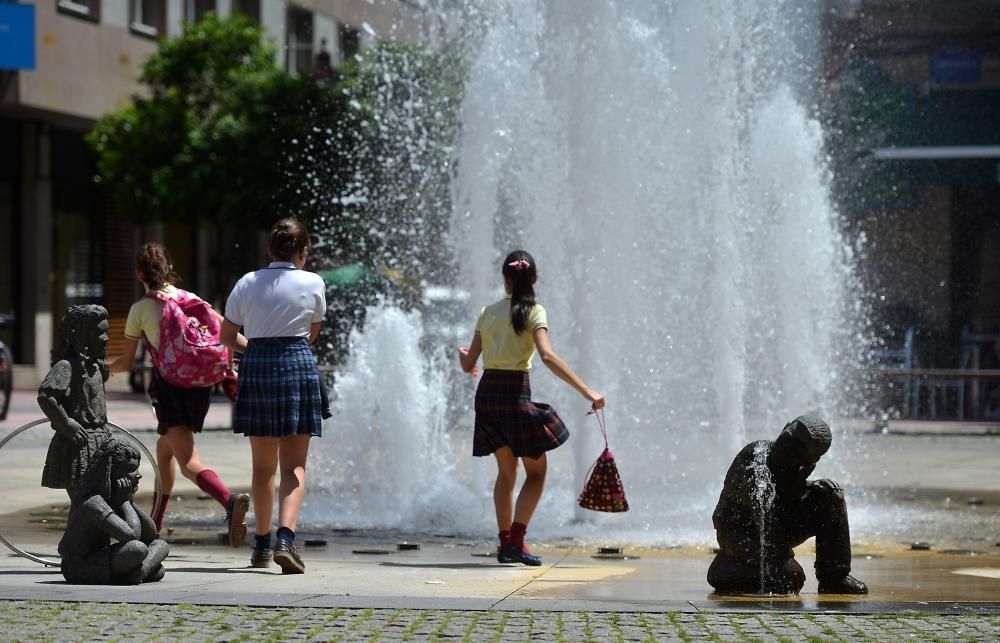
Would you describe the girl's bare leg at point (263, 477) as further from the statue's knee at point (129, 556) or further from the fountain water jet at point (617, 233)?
the fountain water jet at point (617, 233)

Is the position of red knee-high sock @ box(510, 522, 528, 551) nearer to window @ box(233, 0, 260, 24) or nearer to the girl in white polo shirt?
the girl in white polo shirt

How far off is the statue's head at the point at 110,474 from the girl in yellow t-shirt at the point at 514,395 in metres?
1.93

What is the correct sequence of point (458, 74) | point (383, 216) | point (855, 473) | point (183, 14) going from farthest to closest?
point (183, 14) < point (383, 216) < point (458, 74) < point (855, 473)

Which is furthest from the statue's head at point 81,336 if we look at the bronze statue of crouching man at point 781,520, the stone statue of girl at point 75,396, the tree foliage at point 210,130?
the tree foliage at point 210,130

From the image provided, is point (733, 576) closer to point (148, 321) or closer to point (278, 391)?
point (278, 391)

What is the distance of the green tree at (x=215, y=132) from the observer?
2967 cm

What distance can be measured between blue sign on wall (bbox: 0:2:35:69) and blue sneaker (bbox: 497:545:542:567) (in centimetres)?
2160

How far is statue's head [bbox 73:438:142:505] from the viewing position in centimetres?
741

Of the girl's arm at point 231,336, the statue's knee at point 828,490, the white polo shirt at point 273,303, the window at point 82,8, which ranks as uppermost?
the window at point 82,8

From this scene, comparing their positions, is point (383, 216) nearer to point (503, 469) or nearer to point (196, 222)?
point (196, 222)

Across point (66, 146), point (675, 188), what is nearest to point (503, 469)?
point (675, 188)

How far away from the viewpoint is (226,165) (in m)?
29.6

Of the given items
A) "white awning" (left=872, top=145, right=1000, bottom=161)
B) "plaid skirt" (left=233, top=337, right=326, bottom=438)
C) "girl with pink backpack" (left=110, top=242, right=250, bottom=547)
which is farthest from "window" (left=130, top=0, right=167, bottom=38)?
"plaid skirt" (left=233, top=337, right=326, bottom=438)

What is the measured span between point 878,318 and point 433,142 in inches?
299
